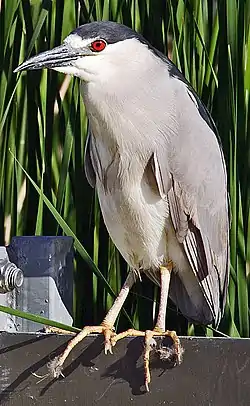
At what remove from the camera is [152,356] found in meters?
1.39

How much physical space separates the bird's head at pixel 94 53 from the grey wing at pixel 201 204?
0.20 m

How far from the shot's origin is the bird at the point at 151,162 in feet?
5.77

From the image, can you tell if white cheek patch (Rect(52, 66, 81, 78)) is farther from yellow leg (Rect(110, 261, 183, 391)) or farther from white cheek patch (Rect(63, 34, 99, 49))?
yellow leg (Rect(110, 261, 183, 391))

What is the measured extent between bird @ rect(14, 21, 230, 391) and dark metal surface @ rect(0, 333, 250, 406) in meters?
0.27

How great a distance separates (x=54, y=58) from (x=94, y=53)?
91 millimetres

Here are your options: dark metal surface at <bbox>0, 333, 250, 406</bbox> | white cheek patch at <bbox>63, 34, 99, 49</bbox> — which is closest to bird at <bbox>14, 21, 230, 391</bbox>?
white cheek patch at <bbox>63, 34, 99, 49</bbox>

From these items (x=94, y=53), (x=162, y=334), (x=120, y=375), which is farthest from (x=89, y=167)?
(x=120, y=375)

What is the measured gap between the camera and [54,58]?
167 centimetres

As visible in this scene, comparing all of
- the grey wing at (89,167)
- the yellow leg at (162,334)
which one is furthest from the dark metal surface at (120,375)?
the grey wing at (89,167)

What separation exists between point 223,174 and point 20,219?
0.53 metres

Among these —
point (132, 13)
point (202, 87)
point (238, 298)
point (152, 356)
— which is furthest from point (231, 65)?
point (152, 356)

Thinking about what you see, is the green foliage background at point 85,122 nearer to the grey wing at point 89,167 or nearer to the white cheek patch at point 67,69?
the grey wing at point 89,167

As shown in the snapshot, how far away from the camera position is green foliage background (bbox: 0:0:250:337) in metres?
2.12

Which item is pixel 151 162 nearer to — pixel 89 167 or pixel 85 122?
pixel 89 167
